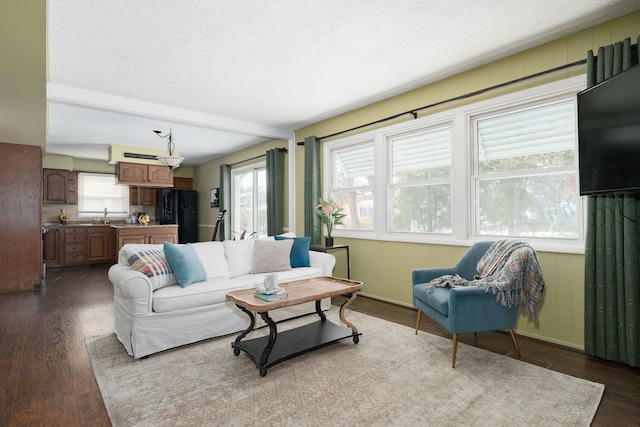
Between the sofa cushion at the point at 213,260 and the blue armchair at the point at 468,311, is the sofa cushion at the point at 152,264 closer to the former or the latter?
the sofa cushion at the point at 213,260

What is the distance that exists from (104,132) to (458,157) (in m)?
5.71

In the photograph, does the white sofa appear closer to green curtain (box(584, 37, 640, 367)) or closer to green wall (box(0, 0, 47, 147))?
green wall (box(0, 0, 47, 147))

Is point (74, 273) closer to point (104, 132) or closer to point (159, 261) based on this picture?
point (104, 132)

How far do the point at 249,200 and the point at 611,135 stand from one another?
20.0 feet

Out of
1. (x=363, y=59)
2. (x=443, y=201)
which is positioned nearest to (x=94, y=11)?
(x=363, y=59)

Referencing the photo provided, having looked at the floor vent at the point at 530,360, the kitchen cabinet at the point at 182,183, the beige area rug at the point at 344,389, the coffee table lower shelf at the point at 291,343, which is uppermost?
the kitchen cabinet at the point at 182,183

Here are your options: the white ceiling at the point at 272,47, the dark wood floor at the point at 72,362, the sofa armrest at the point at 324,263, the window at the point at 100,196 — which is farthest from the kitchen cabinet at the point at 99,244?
the sofa armrest at the point at 324,263

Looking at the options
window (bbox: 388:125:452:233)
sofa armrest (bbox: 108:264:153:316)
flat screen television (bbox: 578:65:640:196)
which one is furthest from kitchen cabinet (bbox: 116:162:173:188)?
flat screen television (bbox: 578:65:640:196)

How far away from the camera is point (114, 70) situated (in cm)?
338

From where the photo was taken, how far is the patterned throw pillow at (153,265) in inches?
113

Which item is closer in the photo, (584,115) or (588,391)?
(588,391)

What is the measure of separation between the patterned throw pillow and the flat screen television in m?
3.41

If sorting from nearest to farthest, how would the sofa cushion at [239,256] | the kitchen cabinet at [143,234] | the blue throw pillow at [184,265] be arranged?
the blue throw pillow at [184,265], the sofa cushion at [239,256], the kitchen cabinet at [143,234]

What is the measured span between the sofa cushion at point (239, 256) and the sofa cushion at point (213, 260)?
2.1 inches
